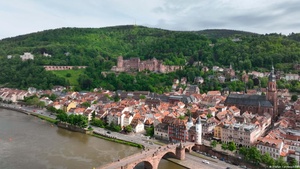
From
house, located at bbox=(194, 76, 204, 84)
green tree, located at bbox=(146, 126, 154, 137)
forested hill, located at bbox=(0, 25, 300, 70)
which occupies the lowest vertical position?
green tree, located at bbox=(146, 126, 154, 137)

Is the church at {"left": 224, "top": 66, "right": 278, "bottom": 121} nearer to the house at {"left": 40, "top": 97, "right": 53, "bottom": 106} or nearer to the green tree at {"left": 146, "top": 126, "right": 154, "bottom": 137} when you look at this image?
the green tree at {"left": 146, "top": 126, "right": 154, "bottom": 137}

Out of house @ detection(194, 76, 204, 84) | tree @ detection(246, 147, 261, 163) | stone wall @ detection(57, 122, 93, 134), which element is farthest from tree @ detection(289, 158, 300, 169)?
house @ detection(194, 76, 204, 84)

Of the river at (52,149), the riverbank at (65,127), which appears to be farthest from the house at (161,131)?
the river at (52,149)

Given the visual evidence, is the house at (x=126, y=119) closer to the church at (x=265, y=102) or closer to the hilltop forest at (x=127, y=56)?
the church at (x=265, y=102)

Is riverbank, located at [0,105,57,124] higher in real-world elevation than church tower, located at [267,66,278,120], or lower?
lower

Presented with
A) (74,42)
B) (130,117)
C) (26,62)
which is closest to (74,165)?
(130,117)

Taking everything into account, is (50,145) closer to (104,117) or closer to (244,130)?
(104,117)
